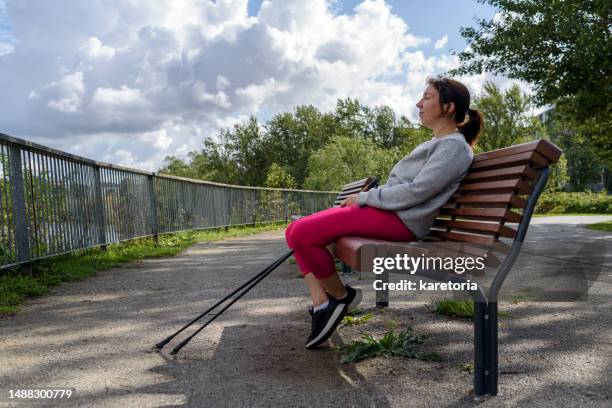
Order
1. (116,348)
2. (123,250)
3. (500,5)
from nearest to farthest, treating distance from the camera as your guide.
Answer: (116,348), (123,250), (500,5)

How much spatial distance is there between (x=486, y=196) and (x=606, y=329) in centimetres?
160

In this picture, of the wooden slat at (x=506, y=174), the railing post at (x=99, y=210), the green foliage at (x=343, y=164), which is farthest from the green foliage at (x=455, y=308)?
the green foliage at (x=343, y=164)

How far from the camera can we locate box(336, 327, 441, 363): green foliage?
3.13 m

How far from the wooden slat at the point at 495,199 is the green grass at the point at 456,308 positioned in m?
1.19

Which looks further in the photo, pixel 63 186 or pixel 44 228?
pixel 63 186

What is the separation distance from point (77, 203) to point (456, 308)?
5.85 m

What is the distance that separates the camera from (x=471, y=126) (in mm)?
3398

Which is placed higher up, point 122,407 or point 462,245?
point 462,245

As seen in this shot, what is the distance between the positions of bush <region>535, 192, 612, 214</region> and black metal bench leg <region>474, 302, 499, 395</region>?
34.2 m

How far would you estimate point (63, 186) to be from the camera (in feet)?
24.9

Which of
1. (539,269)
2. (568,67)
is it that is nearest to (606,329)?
(539,269)

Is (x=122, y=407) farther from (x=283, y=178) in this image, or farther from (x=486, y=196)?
(x=283, y=178)

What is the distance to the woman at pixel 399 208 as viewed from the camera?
3.05 meters

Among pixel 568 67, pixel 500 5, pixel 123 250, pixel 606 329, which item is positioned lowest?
pixel 606 329
